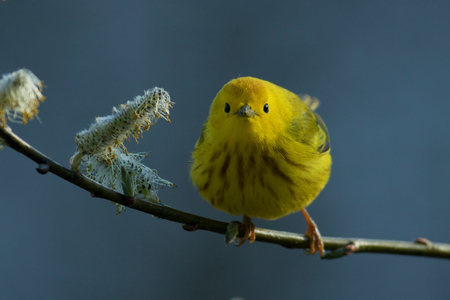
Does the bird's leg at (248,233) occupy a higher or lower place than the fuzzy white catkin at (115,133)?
higher

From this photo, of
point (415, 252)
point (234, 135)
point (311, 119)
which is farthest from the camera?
point (311, 119)

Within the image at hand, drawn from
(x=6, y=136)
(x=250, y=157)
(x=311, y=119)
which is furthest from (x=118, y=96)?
(x=6, y=136)

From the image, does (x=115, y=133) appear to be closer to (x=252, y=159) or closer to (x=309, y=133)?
(x=252, y=159)

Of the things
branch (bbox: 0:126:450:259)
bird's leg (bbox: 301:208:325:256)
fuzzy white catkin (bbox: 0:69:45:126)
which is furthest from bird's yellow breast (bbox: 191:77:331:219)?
fuzzy white catkin (bbox: 0:69:45:126)

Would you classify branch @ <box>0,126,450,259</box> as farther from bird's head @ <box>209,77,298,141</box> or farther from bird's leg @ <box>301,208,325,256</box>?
bird's head @ <box>209,77,298,141</box>

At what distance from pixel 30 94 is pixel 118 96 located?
343 centimetres

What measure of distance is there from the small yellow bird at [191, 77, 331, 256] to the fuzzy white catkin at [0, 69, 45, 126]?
49.2 inches

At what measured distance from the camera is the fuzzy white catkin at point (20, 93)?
1.18 m

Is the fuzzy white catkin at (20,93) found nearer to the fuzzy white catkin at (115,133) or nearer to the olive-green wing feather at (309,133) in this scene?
the fuzzy white catkin at (115,133)

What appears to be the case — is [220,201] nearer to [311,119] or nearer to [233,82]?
[233,82]

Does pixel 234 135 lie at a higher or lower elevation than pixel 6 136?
higher

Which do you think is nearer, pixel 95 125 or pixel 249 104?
pixel 95 125

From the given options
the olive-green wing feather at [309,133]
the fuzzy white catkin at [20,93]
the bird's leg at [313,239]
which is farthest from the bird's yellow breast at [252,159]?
the fuzzy white catkin at [20,93]

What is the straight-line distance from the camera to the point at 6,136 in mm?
1292
